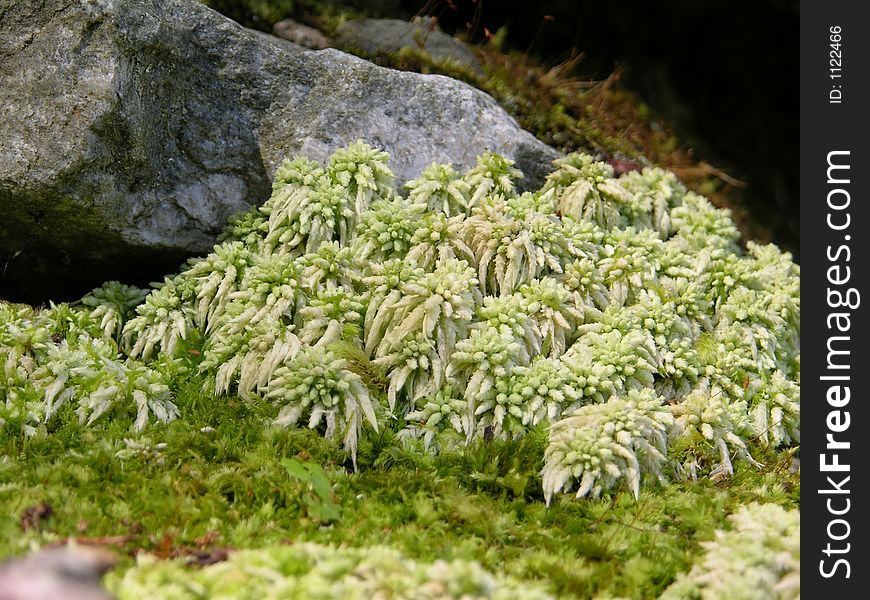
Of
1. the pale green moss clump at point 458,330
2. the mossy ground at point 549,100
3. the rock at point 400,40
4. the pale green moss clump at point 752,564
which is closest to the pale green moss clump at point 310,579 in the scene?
the pale green moss clump at point 752,564

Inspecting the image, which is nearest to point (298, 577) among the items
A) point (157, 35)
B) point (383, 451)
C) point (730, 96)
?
point (383, 451)

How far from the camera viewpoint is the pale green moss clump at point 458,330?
4.02 meters

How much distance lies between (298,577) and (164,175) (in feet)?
10.6

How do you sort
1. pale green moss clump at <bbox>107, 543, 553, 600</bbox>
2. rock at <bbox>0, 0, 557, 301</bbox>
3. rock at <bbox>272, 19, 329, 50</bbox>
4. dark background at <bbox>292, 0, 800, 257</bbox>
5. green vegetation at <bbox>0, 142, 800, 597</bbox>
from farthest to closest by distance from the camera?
dark background at <bbox>292, 0, 800, 257</bbox>
rock at <bbox>272, 19, 329, 50</bbox>
rock at <bbox>0, 0, 557, 301</bbox>
green vegetation at <bbox>0, 142, 800, 597</bbox>
pale green moss clump at <bbox>107, 543, 553, 600</bbox>

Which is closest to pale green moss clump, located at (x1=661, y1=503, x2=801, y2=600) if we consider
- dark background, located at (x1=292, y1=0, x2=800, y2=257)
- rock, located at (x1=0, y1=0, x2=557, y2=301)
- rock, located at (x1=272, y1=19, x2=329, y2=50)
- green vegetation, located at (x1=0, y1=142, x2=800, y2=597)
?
green vegetation, located at (x1=0, y1=142, x2=800, y2=597)

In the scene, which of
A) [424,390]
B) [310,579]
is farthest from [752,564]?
[424,390]

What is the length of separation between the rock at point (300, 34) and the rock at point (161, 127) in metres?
1.08

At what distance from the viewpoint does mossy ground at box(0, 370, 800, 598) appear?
122 inches

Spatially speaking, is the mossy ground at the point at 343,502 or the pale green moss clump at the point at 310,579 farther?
the mossy ground at the point at 343,502

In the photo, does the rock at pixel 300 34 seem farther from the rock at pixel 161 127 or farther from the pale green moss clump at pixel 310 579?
the pale green moss clump at pixel 310 579

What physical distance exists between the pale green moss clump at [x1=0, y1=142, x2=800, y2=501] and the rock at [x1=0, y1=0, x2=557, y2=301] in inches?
11.3

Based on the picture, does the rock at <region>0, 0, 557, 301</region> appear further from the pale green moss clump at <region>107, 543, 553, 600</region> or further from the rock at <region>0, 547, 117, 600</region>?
the pale green moss clump at <region>107, 543, 553, 600</region>

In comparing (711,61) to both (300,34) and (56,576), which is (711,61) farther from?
(56,576)

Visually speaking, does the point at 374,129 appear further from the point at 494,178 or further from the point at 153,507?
the point at 153,507
